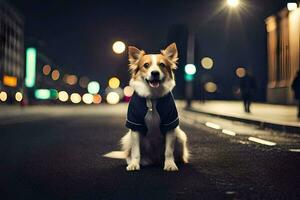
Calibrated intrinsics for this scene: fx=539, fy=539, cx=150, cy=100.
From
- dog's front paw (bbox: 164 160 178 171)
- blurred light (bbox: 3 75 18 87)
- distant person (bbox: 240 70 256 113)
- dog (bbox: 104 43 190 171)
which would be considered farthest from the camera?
blurred light (bbox: 3 75 18 87)

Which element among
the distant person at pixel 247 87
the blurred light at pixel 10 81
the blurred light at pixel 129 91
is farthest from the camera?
the blurred light at pixel 10 81

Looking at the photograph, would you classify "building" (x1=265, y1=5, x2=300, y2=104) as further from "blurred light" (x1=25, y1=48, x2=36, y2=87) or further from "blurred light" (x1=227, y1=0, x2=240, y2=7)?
"blurred light" (x1=25, y1=48, x2=36, y2=87)

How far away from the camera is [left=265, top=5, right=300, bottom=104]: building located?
39.0 metres

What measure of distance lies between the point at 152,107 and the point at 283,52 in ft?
125

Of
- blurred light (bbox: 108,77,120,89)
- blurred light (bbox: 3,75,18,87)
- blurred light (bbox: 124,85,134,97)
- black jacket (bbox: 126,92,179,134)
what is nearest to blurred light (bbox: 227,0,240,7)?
blurred light (bbox: 124,85,134,97)

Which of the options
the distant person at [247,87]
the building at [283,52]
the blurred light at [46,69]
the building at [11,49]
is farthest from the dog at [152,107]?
the blurred light at [46,69]

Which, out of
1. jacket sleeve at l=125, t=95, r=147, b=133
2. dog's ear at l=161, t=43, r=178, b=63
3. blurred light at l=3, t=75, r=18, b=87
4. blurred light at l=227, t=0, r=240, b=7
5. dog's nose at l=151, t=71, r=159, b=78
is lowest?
jacket sleeve at l=125, t=95, r=147, b=133

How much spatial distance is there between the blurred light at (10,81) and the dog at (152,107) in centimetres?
10149

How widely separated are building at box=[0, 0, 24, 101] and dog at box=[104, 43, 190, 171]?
89997mm

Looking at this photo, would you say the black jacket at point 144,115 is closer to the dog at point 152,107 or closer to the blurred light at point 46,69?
the dog at point 152,107

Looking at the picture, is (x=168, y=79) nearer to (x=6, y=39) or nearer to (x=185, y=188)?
(x=185, y=188)

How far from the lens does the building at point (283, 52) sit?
39.0 meters

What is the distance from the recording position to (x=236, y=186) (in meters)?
5.93

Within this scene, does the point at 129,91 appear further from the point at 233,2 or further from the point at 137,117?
the point at 137,117
